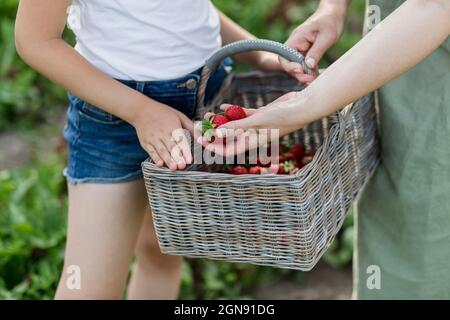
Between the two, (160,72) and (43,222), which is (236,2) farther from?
(160,72)

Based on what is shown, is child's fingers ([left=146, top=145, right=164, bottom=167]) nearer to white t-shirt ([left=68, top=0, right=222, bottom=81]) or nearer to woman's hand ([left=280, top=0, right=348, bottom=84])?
white t-shirt ([left=68, top=0, right=222, bottom=81])

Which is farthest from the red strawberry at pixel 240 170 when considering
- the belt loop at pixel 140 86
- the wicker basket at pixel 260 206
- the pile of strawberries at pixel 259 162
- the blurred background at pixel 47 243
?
the blurred background at pixel 47 243

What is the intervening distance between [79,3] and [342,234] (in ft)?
5.52

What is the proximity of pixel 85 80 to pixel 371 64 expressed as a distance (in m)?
0.69

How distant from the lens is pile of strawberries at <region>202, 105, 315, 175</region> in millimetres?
1900

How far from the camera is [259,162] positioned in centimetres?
209

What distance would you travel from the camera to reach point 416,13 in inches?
69.2

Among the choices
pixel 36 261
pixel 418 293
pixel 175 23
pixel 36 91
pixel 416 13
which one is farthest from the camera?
pixel 36 91

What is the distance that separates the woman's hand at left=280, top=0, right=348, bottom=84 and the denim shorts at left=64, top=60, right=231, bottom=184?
0.92 feet

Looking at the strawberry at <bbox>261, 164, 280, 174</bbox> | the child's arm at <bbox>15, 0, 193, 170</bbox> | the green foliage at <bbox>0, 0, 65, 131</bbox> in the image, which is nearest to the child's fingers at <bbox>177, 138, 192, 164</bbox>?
the child's arm at <bbox>15, 0, 193, 170</bbox>

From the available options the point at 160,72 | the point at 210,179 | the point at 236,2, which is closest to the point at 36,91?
the point at 236,2

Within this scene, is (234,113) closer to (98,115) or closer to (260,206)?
(260,206)

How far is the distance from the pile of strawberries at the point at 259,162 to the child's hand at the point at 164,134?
0.23 feet

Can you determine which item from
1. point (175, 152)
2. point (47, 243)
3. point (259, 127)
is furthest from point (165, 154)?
point (47, 243)
